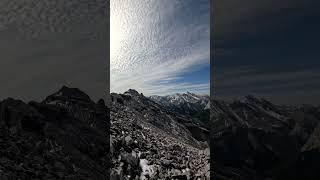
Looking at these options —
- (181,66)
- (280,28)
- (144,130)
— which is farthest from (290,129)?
(144,130)

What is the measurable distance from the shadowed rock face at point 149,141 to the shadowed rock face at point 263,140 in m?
0.59

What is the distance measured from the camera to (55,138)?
5.45 metres

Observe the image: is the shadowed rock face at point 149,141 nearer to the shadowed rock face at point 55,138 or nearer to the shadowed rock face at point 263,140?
the shadowed rock face at point 55,138

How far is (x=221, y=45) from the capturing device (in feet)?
15.7

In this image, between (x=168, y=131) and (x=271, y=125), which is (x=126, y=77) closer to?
(x=168, y=131)

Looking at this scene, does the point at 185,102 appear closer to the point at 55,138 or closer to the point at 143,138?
the point at 143,138

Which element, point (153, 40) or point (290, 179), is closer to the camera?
point (290, 179)

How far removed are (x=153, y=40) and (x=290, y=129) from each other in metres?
2.17

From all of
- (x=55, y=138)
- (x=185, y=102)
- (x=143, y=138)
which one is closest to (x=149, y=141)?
(x=143, y=138)

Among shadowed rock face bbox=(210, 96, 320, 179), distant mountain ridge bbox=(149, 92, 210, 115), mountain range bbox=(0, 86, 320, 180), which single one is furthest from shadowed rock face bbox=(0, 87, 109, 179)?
shadowed rock face bbox=(210, 96, 320, 179)

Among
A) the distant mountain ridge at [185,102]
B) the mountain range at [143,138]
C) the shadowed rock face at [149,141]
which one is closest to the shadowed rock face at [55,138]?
the mountain range at [143,138]

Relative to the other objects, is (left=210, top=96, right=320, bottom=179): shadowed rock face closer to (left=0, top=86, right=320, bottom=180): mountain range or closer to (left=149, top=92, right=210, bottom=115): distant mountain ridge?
(left=0, top=86, right=320, bottom=180): mountain range

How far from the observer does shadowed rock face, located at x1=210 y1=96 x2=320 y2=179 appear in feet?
13.0

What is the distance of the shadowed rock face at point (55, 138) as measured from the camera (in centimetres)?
523
